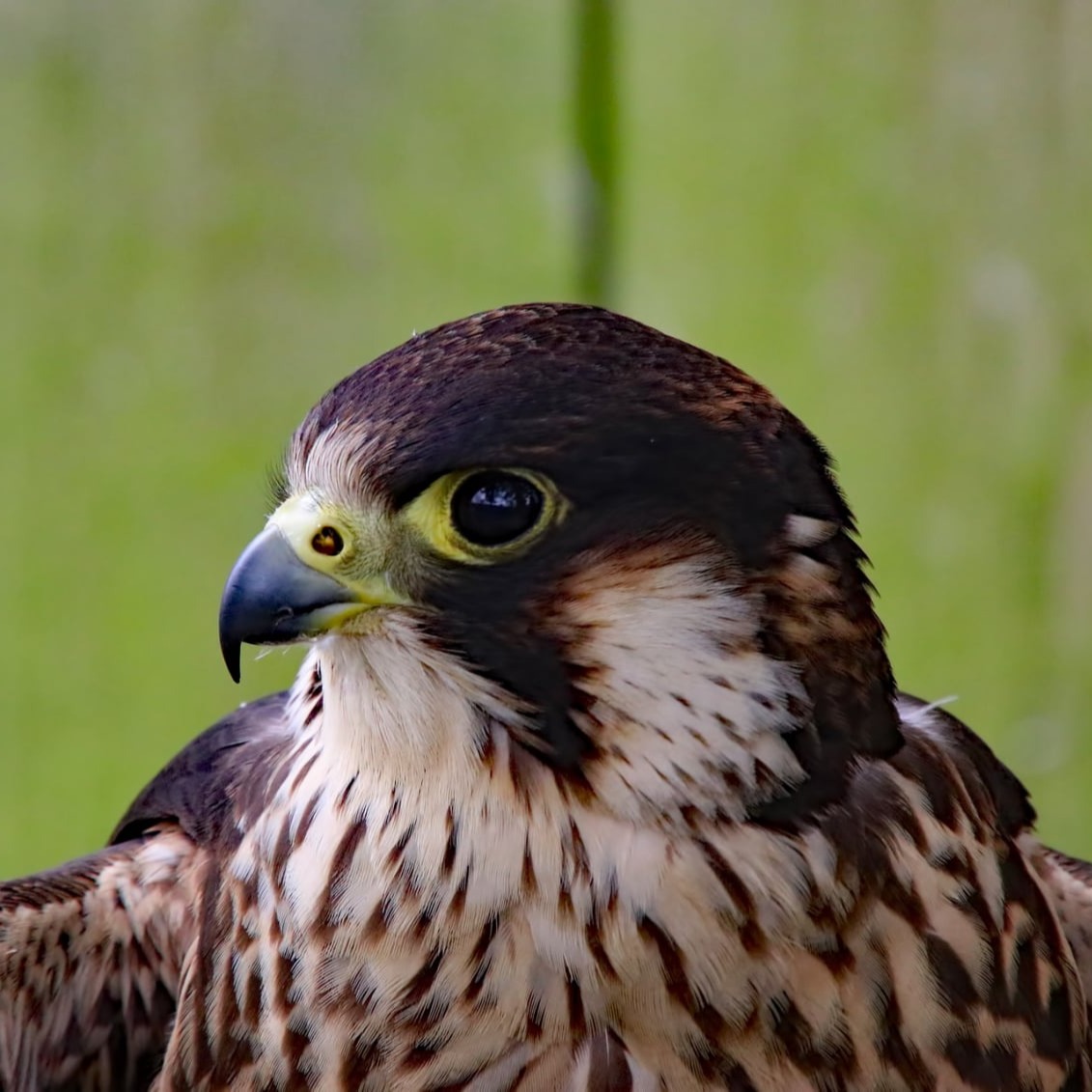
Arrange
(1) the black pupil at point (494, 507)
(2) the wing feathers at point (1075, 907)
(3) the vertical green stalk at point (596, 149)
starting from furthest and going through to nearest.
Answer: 1. (3) the vertical green stalk at point (596, 149)
2. (2) the wing feathers at point (1075, 907)
3. (1) the black pupil at point (494, 507)

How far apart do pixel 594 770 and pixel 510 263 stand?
4.89 feet

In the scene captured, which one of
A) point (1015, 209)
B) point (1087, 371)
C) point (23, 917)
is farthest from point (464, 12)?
point (23, 917)

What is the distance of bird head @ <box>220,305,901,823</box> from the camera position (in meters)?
1.14

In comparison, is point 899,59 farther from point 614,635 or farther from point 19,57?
point 614,635

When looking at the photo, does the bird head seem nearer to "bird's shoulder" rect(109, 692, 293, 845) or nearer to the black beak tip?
the black beak tip

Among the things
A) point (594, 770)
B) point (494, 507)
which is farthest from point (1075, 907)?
point (494, 507)

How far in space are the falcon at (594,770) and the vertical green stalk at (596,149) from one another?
4.39ft

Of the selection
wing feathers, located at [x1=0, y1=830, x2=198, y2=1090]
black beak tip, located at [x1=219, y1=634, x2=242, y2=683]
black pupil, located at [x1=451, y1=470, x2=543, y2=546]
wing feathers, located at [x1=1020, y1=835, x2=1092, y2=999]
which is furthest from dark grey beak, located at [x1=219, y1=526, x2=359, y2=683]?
wing feathers, located at [x1=1020, y1=835, x2=1092, y2=999]

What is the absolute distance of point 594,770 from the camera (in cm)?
117

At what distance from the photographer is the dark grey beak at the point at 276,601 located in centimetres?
115

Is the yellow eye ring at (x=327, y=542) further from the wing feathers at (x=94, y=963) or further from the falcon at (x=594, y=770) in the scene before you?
the wing feathers at (x=94, y=963)

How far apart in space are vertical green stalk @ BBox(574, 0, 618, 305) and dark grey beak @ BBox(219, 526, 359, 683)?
143 cm

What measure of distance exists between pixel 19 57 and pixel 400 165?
2.01 feet

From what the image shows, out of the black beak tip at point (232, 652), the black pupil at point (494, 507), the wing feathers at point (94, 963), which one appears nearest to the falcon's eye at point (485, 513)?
the black pupil at point (494, 507)
